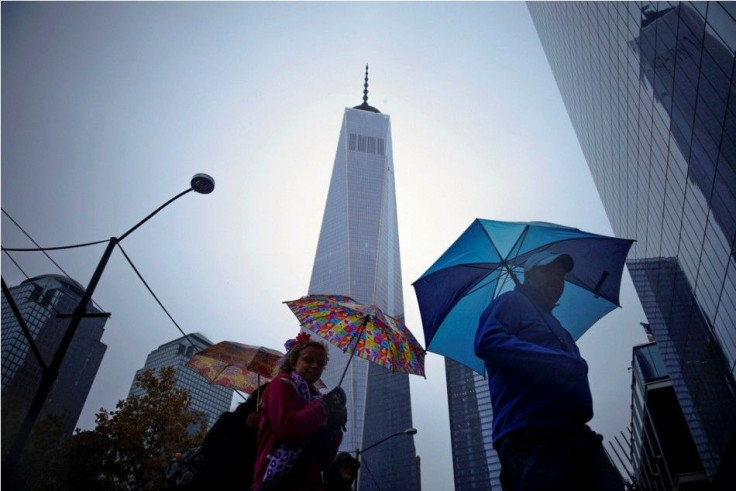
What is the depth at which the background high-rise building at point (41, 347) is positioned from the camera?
21.3 ft

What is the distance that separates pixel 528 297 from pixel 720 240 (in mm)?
20405

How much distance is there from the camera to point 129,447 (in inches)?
A: 773

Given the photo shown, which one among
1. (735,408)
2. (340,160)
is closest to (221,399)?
(340,160)

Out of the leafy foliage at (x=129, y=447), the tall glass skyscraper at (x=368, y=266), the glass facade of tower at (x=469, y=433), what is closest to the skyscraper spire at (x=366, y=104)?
the tall glass skyscraper at (x=368, y=266)

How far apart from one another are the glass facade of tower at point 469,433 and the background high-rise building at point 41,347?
114 m

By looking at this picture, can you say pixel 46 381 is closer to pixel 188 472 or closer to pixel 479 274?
pixel 188 472

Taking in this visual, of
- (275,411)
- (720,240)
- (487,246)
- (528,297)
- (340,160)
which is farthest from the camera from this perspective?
(340,160)

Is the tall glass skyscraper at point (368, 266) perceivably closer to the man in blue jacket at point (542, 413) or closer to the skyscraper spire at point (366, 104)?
the skyscraper spire at point (366, 104)

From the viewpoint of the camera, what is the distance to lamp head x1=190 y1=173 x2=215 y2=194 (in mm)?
8062

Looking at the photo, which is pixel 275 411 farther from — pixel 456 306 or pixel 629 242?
pixel 629 242

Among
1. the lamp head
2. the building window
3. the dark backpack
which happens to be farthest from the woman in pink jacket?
the building window

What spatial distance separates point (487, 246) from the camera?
4.32 metres

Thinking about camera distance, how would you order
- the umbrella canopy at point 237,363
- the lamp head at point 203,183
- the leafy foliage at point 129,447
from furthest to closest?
the leafy foliage at point 129,447 → the lamp head at point 203,183 → the umbrella canopy at point 237,363

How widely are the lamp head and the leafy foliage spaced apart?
16194mm
